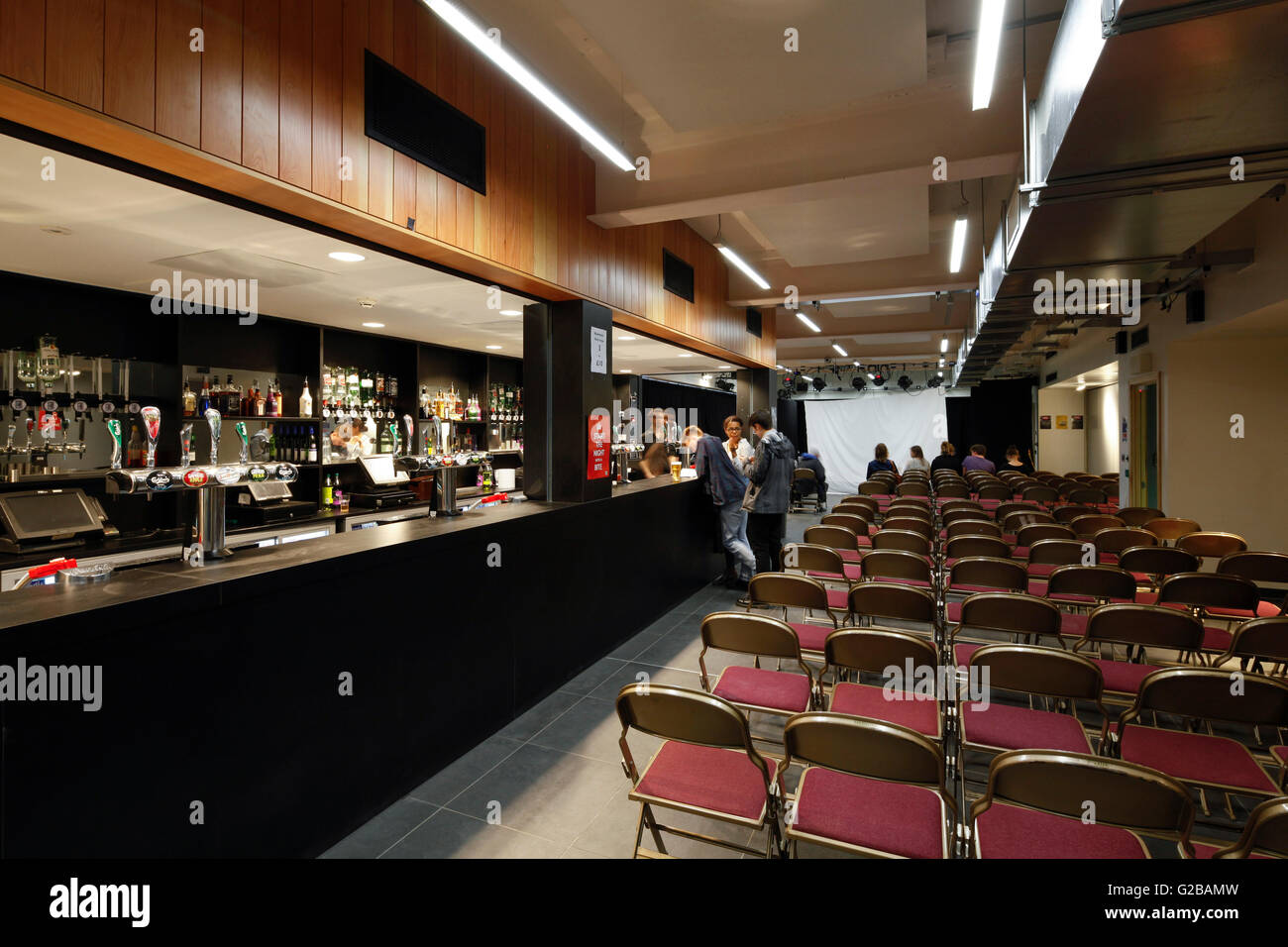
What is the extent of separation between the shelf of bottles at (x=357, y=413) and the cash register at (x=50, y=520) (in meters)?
2.24

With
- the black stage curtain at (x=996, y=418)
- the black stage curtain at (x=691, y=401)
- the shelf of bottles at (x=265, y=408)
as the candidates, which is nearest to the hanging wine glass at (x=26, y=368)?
the shelf of bottles at (x=265, y=408)

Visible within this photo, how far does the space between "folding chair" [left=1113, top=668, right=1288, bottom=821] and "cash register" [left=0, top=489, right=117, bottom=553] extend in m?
5.62

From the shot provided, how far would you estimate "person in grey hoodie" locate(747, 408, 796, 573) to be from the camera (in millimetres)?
5715

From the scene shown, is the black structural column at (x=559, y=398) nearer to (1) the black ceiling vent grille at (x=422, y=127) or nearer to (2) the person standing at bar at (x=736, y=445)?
(1) the black ceiling vent grille at (x=422, y=127)

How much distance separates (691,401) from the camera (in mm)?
16984

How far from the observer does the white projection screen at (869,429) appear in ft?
56.9

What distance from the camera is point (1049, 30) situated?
347 cm

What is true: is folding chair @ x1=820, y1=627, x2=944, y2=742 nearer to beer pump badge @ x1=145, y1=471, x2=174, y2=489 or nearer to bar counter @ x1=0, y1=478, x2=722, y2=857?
bar counter @ x1=0, y1=478, x2=722, y2=857

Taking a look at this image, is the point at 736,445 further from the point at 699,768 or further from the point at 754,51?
the point at 699,768

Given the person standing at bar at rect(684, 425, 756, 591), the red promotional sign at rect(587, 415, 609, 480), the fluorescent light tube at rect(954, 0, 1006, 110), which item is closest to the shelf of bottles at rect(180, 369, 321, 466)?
the red promotional sign at rect(587, 415, 609, 480)

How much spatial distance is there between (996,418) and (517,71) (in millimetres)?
18159

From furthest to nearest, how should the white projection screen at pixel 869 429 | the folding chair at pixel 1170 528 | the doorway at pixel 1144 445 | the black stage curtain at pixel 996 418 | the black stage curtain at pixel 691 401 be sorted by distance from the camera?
1. the white projection screen at pixel 869 429
2. the black stage curtain at pixel 996 418
3. the black stage curtain at pixel 691 401
4. the doorway at pixel 1144 445
5. the folding chair at pixel 1170 528

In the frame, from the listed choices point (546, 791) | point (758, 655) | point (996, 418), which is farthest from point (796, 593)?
point (996, 418)
